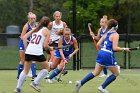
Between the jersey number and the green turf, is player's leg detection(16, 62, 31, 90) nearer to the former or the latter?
the jersey number

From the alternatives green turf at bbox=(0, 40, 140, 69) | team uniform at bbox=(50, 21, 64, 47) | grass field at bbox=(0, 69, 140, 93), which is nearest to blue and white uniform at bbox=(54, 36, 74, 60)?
grass field at bbox=(0, 69, 140, 93)

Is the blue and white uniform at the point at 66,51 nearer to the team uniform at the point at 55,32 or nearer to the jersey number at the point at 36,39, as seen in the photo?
the team uniform at the point at 55,32

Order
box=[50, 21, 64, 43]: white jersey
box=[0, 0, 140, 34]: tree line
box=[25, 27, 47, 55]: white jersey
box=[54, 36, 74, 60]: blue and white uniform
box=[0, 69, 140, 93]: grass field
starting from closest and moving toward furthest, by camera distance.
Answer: box=[25, 27, 47, 55]: white jersey → box=[0, 69, 140, 93]: grass field → box=[54, 36, 74, 60]: blue and white uniform → box=[50, 21, 64, 43]: white jersey → box=[0, 0, 140, 34]: tree line

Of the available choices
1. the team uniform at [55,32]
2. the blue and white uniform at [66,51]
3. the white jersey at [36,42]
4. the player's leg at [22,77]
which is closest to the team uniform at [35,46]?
the white jersey at [36,42]

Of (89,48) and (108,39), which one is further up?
(108,39)

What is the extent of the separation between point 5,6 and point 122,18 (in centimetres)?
1094

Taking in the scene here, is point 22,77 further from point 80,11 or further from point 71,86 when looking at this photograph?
point 80,11

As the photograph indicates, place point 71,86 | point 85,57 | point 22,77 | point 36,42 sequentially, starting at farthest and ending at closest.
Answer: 1. point 85,57
2. point 71,86
3. point 22,77
4. point 36,42

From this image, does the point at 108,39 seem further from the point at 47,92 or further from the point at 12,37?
the point at 12,37

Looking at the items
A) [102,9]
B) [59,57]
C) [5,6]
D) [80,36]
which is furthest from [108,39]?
[102,9]

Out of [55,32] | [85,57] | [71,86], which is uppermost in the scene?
[55,32]

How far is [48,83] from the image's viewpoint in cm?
1483

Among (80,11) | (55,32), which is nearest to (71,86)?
(55,32)

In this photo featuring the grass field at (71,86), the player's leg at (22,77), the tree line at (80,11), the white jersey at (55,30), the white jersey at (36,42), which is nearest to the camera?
the white jersey at (36,42)
